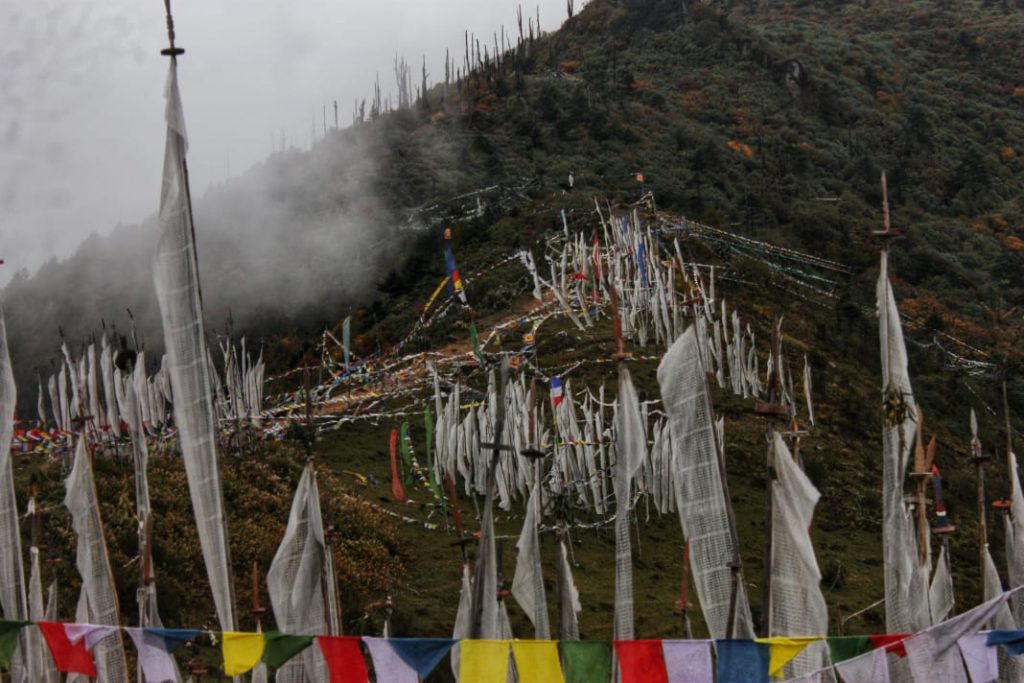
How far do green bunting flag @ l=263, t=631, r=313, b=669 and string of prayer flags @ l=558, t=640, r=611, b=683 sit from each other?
236cm

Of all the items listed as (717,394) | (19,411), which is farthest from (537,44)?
(717,394)

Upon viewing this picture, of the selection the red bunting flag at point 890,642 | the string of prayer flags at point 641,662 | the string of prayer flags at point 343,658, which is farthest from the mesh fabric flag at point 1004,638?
the string of prayer flags at point 343,658

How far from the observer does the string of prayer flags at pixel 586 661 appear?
1289cm

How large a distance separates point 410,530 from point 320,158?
189ft

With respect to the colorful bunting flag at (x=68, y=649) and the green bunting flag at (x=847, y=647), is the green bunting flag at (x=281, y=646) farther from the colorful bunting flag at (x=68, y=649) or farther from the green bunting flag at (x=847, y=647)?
the green bunting flag at (x=847, y=647)

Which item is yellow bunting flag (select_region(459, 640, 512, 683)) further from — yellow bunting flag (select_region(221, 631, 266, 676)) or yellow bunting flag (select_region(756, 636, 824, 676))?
yellow bunting flag (select_region(756, 636, 824, 676))

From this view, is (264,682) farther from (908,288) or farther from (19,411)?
(908,288)

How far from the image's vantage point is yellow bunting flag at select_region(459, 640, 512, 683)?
1280 cm

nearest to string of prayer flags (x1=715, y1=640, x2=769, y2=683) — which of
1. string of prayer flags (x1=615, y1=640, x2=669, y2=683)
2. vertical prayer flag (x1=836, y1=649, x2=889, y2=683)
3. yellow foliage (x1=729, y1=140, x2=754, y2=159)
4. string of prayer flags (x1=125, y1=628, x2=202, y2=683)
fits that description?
string of prayer flags (x1=615, y1=640, x2=669, y2=683)

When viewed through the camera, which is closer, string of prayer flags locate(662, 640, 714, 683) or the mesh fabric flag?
string of prayer flags locate(662, 640, 714, 683)

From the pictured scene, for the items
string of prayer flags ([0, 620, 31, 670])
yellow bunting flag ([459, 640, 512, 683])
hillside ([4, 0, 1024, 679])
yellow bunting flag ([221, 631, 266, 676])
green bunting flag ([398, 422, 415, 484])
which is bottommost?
yellow bunting flag ([459, 640, 512, 683])

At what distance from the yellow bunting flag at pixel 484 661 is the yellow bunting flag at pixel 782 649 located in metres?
2.35

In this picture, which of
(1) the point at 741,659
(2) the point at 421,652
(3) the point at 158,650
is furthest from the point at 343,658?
(1) the point at 741,659

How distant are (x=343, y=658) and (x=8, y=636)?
9.68 feet
